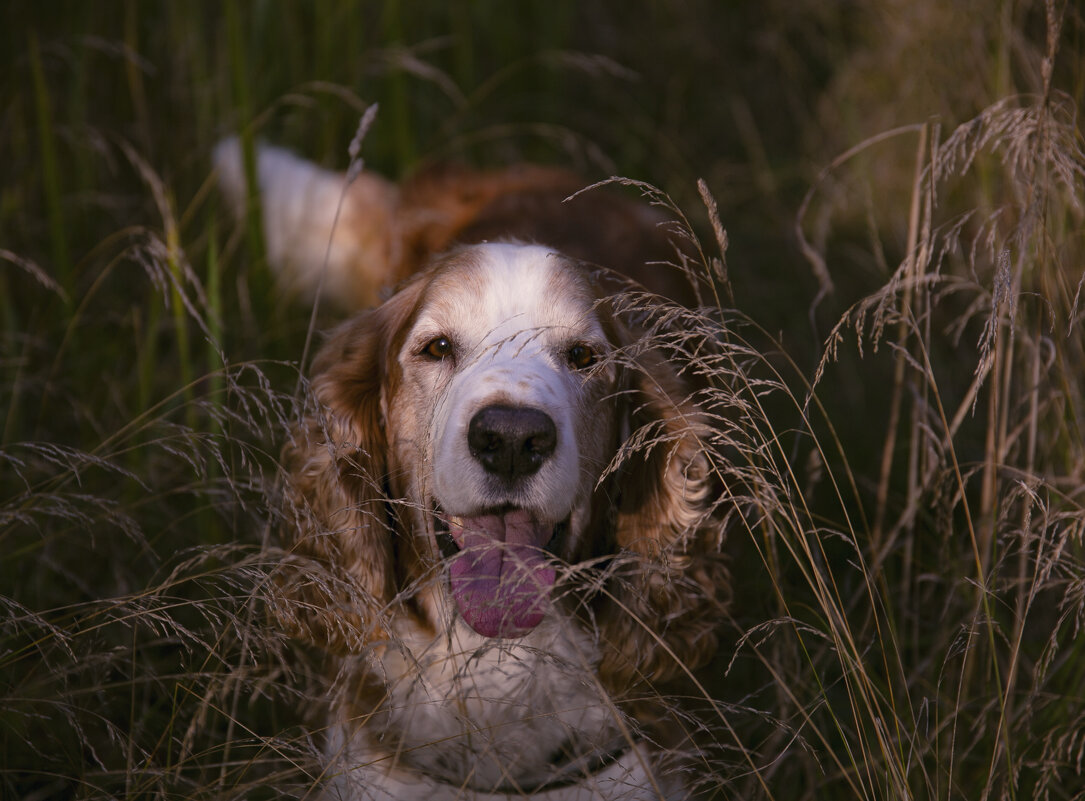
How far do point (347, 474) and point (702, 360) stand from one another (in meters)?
0.91

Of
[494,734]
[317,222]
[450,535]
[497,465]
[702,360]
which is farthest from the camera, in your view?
[317,222]

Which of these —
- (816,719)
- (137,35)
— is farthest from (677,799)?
(137,35)

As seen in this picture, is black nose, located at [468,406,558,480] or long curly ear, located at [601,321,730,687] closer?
black nose, located at [468,406,558,480]

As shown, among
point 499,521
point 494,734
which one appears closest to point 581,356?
point 499,521

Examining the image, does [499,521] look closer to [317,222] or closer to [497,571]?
[497,571]

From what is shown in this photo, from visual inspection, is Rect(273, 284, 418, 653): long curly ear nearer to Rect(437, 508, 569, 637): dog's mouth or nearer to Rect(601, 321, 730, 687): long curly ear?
Rect(437, 508, 569, 637): dog's mouth

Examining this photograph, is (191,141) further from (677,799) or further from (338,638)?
(677,799)

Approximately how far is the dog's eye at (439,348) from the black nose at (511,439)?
344mm

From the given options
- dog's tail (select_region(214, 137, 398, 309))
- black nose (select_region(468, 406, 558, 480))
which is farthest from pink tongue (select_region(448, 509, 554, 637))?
dog's tail (select_region(214, 137, 398, 309))

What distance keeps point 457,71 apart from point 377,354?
8.55ft

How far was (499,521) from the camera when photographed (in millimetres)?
2068

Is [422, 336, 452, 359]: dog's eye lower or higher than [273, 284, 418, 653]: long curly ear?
higher

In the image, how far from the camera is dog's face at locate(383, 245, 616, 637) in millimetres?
1907

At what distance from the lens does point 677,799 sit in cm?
210
